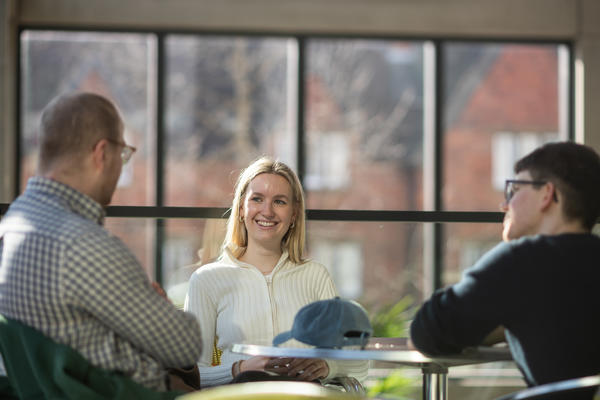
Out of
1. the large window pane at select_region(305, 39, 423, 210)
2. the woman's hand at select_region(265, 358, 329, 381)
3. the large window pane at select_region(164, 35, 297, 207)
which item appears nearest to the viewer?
the woman's hand at select_region(265, 358, 329, 381)

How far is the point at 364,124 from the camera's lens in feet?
24.4

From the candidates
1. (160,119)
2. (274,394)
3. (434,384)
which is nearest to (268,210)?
(434,384)

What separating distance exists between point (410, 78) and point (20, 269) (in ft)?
19.0

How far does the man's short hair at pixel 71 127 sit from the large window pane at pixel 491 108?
5528 mm

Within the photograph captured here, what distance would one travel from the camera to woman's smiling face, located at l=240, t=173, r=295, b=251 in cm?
280

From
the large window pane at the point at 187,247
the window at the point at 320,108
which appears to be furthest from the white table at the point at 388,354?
the window at the point at 320,108

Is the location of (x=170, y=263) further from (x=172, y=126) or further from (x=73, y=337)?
(x=172, y=126)

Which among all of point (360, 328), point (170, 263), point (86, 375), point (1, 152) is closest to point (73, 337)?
point (86, 375)

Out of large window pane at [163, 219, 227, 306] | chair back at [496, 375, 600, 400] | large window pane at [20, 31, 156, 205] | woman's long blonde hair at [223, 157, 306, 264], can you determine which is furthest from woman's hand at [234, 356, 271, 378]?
large window pane at [20, 31, 156, 205]

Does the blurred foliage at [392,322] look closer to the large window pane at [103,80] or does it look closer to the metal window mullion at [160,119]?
the metal window mullion at [160,119]

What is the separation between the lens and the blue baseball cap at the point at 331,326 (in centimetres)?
213

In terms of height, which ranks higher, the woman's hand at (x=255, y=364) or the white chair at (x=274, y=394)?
the white chair at (x=274, y=394)

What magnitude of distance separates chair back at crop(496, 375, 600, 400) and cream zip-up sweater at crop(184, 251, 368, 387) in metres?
0.78

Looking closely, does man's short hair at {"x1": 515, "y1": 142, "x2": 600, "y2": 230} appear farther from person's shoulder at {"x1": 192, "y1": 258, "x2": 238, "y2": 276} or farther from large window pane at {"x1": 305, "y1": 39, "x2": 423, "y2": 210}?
large window pane at {"x1": 305, "y1": 39, "x2": 423, "y2": 210}
